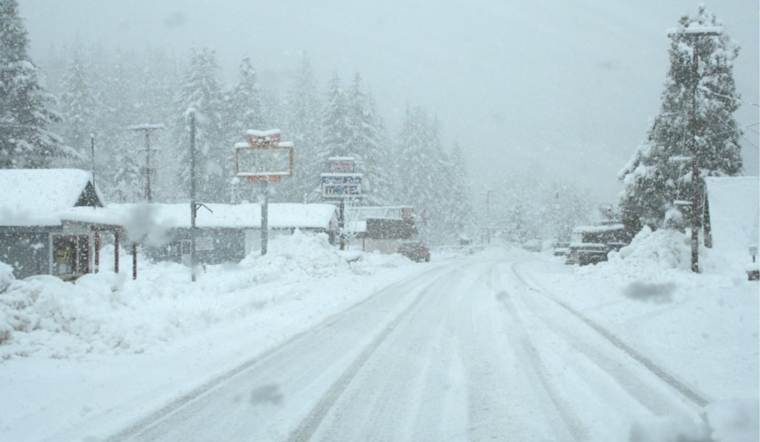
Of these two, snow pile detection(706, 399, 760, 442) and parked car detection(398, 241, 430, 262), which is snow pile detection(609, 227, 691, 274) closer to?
snow pile detection(706, 399, 760, 442)

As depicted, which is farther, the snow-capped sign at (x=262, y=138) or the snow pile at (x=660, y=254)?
the snow-capped sign at (x=262, y=138)

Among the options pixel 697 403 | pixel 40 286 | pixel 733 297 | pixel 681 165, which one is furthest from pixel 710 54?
pixel 40 286

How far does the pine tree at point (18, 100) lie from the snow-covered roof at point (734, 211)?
123 feet

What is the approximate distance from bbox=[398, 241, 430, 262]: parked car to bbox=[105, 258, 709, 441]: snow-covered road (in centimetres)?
3446

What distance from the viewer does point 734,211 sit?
2553 cm

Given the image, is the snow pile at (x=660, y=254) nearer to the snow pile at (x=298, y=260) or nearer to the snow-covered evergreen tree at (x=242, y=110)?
the snow pile at (x=298, y=260)

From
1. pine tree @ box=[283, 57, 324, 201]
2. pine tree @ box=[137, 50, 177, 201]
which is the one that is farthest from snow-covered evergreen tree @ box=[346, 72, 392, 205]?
pine tree @ box=[137, 50, 177, 201]

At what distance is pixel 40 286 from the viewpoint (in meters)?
9.95

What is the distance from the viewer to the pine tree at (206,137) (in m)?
51.2

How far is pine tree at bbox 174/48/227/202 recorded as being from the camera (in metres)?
51.2

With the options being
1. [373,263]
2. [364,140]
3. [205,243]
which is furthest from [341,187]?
[364,140]

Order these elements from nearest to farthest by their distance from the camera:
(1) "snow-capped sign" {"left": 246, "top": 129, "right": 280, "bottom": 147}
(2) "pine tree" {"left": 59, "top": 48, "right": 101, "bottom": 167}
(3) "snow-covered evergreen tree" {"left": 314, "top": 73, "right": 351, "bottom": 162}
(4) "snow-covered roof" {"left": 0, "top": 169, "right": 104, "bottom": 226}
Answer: (4) "snow-covered roof" {"left": 0, "top": 169, "right": 104, "bottom": 226} < (1) "snow-capped sign" {"left": 246, "top": 129, "right": 280, "bottom": 147} < (2) "pine tree" {"left": 59, "top": 48, "right": 101, "bottom": 167} < (3) "snow-covered evergreen tree" {"left": 314, "top": 73, "right": 351, "bottom": 162}

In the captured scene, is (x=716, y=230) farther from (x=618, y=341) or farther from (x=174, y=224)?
(x=174, y=224)

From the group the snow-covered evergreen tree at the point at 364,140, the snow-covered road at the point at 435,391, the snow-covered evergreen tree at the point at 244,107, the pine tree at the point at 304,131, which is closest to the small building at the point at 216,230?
the snow-covered evergreen tree at the point at 364,140
